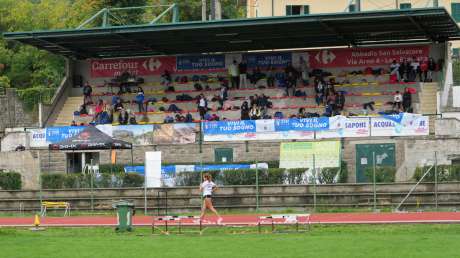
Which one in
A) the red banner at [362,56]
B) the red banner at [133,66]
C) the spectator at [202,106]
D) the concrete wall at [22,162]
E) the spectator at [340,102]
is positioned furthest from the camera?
the red banner at [133,66]

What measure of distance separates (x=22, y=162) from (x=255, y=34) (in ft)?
47.2

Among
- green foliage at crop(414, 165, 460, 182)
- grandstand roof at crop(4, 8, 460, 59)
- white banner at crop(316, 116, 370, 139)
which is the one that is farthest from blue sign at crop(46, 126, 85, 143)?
green foliage at crop(414, 165, 460, 182)

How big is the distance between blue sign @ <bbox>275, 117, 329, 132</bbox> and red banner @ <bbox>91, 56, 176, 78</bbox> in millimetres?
12869

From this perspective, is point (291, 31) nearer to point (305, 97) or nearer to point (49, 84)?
point (305, 97)

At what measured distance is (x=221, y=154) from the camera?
51.2 meters

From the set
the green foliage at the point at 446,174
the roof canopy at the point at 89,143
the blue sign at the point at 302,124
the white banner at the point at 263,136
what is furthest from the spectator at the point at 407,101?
the roof canopy at the point at 89,143

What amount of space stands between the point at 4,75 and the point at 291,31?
1754 inches

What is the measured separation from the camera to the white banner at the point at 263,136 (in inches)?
1972

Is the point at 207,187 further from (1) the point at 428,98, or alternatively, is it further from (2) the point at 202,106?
(1) the point at 428,98

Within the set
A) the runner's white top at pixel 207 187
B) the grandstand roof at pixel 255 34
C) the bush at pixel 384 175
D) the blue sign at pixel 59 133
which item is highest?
the grandstand roof at pixel 255 34

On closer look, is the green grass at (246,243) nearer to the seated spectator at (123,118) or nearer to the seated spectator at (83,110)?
the seated spectator at (123,118)

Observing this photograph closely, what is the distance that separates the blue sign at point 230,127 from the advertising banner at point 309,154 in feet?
12.6

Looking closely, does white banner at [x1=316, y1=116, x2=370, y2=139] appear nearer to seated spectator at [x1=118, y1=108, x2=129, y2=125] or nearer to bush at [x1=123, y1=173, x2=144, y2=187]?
bush at [x1=123, y1=173, x2=144, y2=187]

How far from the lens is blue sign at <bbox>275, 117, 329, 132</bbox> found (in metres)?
49.9
